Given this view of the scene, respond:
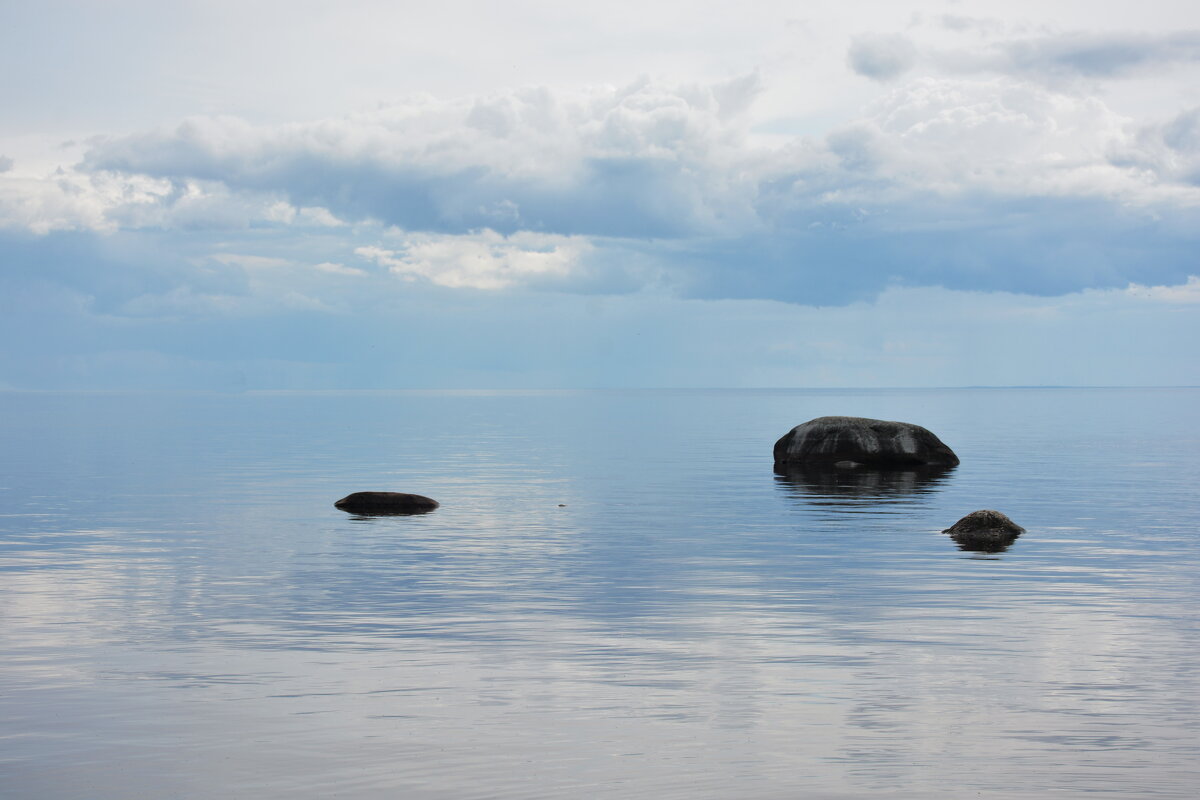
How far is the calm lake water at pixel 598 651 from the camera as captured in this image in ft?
34.3

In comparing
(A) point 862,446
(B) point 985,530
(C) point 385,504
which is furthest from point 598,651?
(A) point 862,446

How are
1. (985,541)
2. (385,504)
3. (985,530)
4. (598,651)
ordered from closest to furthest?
(598,651)
(985,541)
(985,530)
(385,504)

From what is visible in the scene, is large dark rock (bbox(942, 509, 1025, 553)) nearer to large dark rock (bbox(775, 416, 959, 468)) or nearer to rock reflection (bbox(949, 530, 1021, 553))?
rock reflection (bbox(949, 530, 1021, 553))

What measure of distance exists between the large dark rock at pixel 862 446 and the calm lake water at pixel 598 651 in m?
12.6

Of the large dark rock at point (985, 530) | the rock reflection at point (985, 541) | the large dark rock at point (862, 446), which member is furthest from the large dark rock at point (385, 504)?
the large dark rock at point (862, 446)

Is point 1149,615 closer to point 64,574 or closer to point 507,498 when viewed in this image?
point 64,574

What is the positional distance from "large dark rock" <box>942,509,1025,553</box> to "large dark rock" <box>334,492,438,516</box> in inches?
643

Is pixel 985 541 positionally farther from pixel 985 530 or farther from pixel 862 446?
pixel 862 446

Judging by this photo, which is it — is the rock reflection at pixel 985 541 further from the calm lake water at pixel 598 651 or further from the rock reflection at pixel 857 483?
the rock reflection at pixel 857 483

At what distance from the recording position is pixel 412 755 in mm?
10828

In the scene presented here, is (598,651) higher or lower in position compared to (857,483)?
lower

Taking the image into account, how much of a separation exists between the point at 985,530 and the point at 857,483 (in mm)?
17093

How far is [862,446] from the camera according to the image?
51.3 meters

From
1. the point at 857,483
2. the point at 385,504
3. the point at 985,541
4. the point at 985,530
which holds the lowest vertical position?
the point at 985,541
